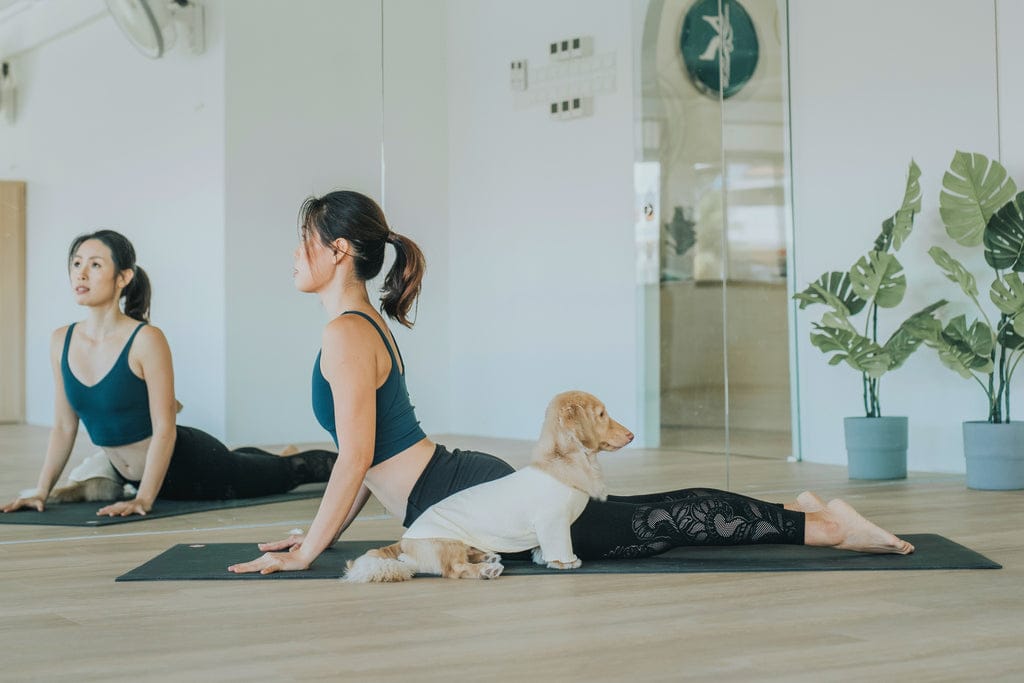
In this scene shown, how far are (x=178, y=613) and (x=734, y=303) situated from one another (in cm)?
279

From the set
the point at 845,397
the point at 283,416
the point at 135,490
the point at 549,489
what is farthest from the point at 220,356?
the point at 845,397

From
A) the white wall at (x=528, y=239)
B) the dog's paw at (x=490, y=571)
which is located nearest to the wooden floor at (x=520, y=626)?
the dog's paw at (x=490, y=571)

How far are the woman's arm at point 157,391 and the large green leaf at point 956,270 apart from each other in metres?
2.93

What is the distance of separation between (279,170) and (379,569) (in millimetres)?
1759

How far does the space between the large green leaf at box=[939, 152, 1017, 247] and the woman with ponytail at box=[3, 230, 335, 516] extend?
9.72ft

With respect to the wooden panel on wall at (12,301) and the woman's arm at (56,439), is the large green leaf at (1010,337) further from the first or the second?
the wooden panel on wall at (12,301)

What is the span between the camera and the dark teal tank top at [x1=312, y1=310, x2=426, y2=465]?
3.08 metres

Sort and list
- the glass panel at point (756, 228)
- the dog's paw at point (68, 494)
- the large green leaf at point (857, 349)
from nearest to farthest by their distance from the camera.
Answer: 1. the dog's paw at point (68, 494)
2. the glass panel at point (756, 228)
3. the large green leaf at point (857, 349)

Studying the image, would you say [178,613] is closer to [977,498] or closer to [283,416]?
[283,416]

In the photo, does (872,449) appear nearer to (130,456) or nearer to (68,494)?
(130,456)

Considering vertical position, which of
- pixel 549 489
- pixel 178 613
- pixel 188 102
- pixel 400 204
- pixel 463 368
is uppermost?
pixel 188 102

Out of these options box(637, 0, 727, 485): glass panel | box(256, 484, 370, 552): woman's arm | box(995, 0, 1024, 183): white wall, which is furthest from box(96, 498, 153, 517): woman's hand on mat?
box(995, 0, 1024, 183): white wall

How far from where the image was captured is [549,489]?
294cm

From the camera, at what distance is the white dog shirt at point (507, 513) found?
9.69ft
